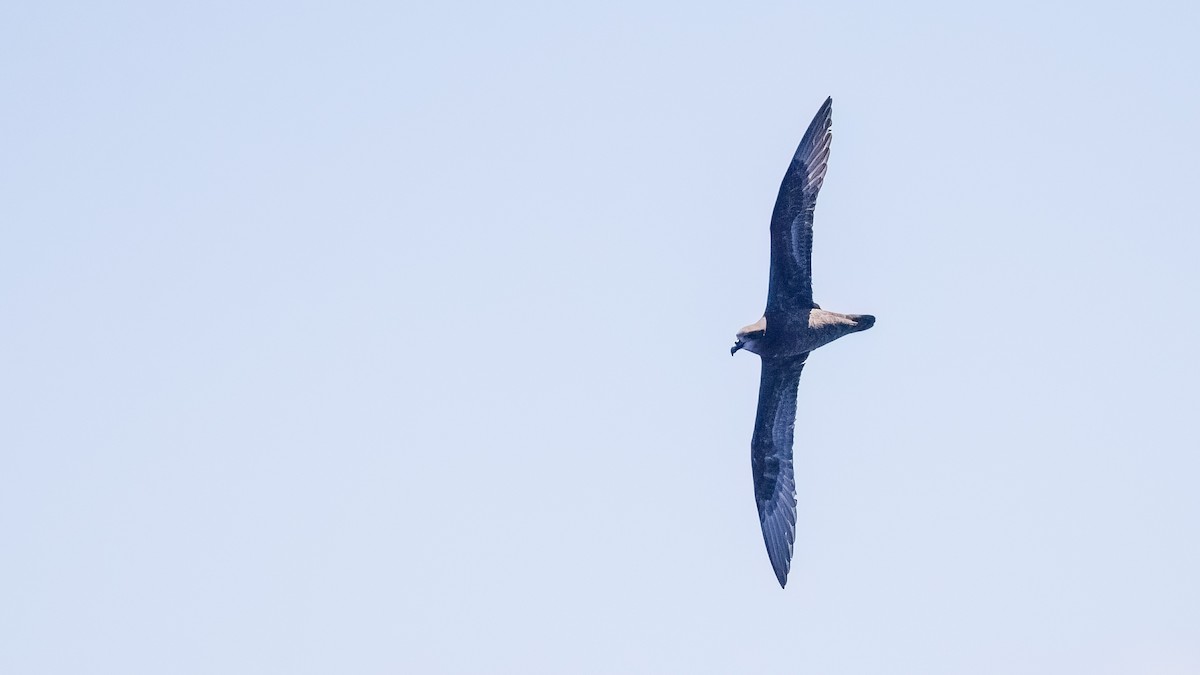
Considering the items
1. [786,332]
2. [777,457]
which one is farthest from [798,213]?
[777,457]

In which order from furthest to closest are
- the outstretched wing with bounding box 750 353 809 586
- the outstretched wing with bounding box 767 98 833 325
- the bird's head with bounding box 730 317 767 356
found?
1. the outstretched wing with bounding box 750 353 809 586
2. the bird's head with bounding box 730 317 767 356
3. the outstretched wing with bounding box 767 98 833 325

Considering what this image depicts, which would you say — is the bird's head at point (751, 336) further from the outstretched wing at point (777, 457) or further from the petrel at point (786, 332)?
the outstretched wing at point (777, 457)

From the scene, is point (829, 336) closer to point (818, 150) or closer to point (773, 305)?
point (773, 305)

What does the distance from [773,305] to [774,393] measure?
2.28m

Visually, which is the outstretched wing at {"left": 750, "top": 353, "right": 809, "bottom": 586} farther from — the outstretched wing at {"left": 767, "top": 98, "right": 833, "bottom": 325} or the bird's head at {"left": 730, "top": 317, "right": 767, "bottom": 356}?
the outstretched wing at {"left": 767, "top": 98, "right": 833, "bottom": 325}

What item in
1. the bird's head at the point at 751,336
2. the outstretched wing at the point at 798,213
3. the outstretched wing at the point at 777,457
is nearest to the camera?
the outstretched wing at the point at 798,213

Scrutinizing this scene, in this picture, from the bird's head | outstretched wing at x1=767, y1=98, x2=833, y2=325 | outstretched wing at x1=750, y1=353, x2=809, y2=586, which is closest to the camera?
outstretched wing at x1=767, y1=98, x2=833, y2=325

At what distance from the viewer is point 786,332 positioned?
26953 mm

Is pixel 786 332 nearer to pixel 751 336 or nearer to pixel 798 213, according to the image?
pixel 751 336

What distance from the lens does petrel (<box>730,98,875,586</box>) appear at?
2627 centimetres

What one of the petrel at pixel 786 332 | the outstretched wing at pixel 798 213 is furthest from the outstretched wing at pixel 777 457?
the outstretched wing at pixel 798 213

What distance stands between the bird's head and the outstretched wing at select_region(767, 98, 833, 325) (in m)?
0.75

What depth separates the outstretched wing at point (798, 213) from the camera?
26234mm

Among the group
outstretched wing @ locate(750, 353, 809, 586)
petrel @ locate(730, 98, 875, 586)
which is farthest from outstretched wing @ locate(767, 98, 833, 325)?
outstretched wing @ locate(750, 353, 809, 586)
